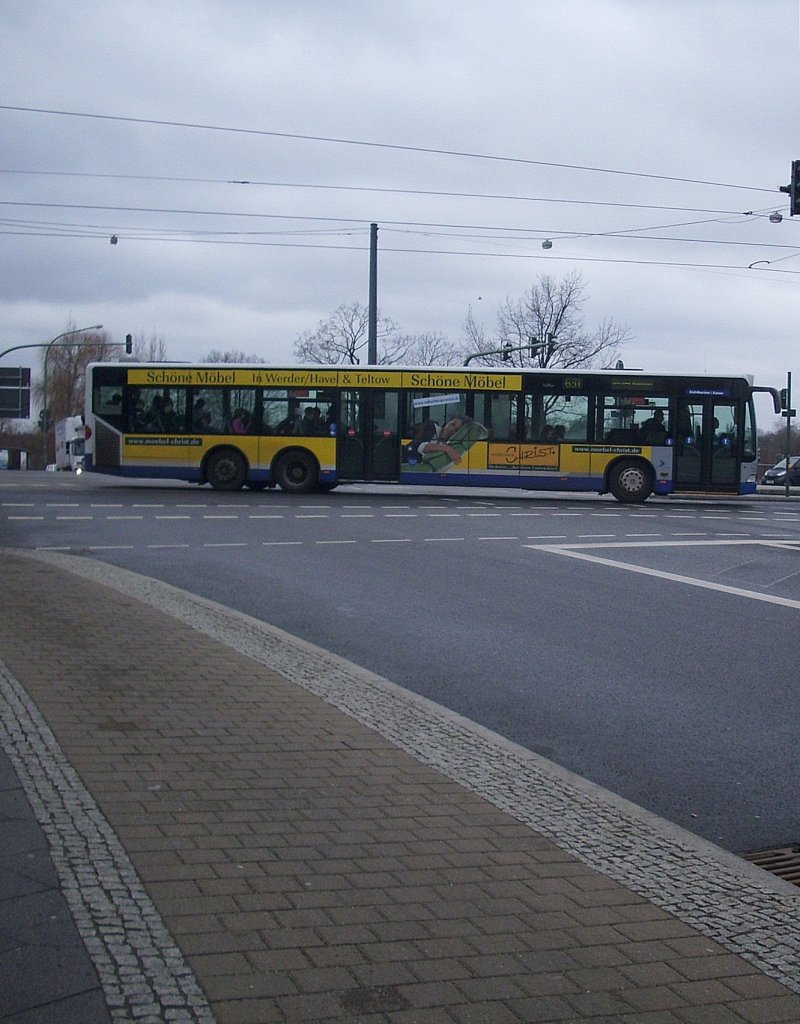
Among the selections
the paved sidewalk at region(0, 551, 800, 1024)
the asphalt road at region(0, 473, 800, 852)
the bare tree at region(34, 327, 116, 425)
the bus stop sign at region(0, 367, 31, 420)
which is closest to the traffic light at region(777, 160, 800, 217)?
the asphalt road at region(0, 473, 800, 852)

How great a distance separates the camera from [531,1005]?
3719 millimetres

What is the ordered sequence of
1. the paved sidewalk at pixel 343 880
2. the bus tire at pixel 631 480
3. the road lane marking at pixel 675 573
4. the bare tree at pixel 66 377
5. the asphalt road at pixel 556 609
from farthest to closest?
the bare tree at pixel 66 377 → the bus tire at pixel 631 480 → the road lane marking at pixel 675 573 → the asphalt road at pixel 556 609 → the paved sidewalk at pixel 343 880

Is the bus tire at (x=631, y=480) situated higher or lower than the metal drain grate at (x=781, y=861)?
higher

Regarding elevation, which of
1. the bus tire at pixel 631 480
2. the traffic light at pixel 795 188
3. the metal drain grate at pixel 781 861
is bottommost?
the metal drain grate at pixel 781 861

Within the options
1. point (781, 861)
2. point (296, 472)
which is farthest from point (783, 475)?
point (781, 861)

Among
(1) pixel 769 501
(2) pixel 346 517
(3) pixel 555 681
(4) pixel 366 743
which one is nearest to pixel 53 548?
(2) pixel 346 517

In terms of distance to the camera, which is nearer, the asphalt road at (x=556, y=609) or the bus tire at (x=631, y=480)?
the asphalt road at (x=556, y=609)

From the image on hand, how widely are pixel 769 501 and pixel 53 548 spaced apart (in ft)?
80.9

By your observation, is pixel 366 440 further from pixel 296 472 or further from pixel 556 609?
pixel 556 609

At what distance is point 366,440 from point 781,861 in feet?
79.0

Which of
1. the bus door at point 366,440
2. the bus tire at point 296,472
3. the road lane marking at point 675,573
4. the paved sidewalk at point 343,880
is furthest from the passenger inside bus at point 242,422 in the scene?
the paved sidewalk at point 343,880

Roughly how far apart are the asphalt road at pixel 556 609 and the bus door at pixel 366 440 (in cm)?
408

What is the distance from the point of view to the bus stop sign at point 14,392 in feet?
108

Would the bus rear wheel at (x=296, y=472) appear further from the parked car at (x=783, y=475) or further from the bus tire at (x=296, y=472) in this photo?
the parked car at (x=783, y=475)
